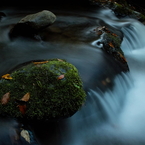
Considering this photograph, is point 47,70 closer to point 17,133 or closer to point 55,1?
point 17,133

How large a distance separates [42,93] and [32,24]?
3.02 metres

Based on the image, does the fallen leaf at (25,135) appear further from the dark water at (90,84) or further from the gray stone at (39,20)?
the gray stone at (39,20)

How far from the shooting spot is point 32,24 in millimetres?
5469

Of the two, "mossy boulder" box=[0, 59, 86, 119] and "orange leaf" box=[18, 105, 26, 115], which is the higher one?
"mossy boulder" box=[0, 59, 86, 119]

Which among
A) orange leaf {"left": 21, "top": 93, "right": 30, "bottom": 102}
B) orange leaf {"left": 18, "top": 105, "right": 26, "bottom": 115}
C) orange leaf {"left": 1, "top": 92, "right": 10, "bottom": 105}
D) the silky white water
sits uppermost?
orange leaf {"left": 21, "top": 93, "right": 30, "bottom": 102}

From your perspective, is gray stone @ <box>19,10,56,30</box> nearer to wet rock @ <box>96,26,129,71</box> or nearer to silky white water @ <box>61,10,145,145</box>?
wet rock @ <box>96,26,129,71</box>

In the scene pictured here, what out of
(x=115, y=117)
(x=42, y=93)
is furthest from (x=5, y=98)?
(x=115, y=117)

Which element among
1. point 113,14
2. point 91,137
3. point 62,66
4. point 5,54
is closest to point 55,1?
point 113,14

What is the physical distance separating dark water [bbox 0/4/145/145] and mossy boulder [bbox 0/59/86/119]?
196 millimetres

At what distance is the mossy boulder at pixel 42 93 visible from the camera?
9.54ft

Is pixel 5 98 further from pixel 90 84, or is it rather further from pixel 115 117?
pixel 115 117

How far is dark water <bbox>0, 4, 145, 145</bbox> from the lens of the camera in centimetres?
325

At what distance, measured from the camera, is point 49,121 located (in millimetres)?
3074

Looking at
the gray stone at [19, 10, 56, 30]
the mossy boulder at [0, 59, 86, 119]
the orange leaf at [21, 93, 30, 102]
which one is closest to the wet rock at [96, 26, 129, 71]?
the gray stone at [19, 10, 56, 30]
